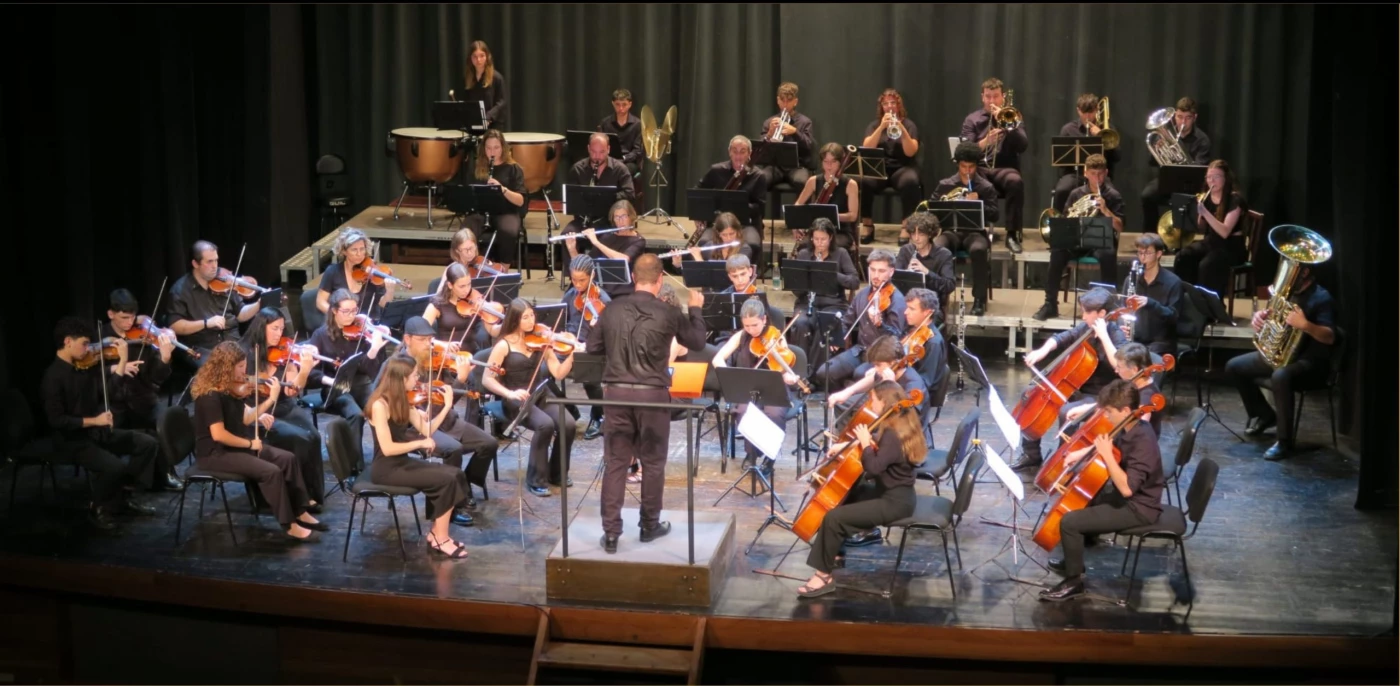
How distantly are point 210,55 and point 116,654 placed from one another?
5.02 meters

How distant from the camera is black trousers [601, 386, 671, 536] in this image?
7105 mm

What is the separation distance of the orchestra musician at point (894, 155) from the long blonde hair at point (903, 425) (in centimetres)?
509

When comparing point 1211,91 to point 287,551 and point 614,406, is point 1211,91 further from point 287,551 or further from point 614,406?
point 287,551

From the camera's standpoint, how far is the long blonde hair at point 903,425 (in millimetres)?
6949

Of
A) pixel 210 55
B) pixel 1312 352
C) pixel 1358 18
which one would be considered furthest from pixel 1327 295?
pixel 210 55

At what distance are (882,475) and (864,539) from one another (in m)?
0.89

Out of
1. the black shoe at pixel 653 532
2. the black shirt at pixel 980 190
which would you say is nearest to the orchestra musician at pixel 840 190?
the black shirt at pixel 980 190

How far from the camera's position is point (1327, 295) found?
884cm

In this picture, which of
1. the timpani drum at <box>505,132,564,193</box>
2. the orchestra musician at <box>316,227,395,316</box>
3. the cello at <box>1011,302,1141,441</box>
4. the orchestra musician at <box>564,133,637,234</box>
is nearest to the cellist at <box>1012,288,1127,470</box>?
the cello at <box>1011,302,1141,441</box>

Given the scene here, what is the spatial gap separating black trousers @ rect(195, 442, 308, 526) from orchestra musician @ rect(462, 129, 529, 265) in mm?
4090

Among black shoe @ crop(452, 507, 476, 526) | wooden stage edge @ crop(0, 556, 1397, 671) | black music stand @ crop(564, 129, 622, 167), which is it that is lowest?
wooden stage edge @ crop(0, 556, 1397, 671)

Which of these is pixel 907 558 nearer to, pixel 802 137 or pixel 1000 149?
pixel 1000 149

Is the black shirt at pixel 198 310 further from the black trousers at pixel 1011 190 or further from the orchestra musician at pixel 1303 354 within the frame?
the orchestra musician at pixel 1303 354

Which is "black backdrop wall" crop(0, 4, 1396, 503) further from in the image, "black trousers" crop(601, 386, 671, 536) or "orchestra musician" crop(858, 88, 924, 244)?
"black trousers" crop(601, 386, 671, 536)
